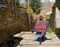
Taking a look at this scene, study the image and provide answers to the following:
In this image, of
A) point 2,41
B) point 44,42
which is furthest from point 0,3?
point 44,42

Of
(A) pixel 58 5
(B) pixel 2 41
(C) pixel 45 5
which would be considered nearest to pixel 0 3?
(B) pixel 2 41

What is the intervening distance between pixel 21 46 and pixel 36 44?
68 cm

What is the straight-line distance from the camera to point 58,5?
11.4m

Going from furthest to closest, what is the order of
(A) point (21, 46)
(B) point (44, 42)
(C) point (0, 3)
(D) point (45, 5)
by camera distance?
(D) point (45, 5) → (B) point (44, 42) → (A) point (21, 46) → (C) point (0, 3)

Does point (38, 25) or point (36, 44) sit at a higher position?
point (38, 25)

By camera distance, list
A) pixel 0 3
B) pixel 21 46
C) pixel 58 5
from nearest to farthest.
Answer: pixel 0 3 < pixel 21 46 < pixel 58 5

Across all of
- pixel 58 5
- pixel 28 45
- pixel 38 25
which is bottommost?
pixel 28 45

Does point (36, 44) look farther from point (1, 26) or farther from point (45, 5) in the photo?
point (45, 5)

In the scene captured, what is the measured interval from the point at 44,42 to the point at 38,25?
81cm

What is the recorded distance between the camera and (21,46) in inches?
329

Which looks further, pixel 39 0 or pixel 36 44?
pixel 39 0

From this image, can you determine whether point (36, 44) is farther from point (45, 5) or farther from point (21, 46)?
point (45, 5)

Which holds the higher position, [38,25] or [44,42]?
[38,25]

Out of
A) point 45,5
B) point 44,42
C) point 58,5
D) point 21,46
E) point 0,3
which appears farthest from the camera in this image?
point 45,5
